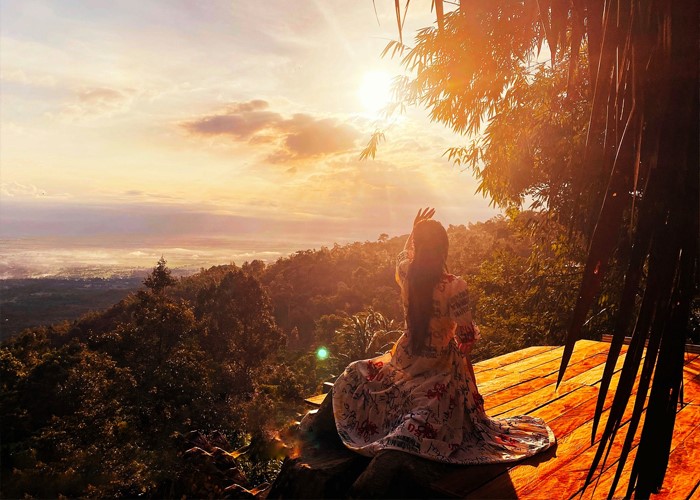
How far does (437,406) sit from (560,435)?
847 mm

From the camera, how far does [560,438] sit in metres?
2.65

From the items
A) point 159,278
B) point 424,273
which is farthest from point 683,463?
point 159,278

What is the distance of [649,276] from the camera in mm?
657

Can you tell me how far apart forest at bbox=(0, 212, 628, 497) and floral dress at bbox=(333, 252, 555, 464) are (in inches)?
149

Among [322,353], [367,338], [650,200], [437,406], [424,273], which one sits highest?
[650,200]

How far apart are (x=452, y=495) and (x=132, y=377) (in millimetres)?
18580

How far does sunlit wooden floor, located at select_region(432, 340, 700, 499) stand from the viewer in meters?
2.11

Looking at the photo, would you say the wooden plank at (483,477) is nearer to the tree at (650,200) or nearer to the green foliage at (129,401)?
the tree at (650,200)

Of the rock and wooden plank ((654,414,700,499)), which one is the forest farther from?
the rock

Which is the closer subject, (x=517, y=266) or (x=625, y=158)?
(x=625, y=158)

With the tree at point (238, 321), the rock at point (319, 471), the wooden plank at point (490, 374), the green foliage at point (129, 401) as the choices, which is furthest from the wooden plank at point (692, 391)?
the tree at point (238, 321)

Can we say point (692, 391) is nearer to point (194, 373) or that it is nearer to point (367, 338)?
point (367, 338)

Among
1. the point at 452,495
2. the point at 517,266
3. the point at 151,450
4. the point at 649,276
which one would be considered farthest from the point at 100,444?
the point at 649,276

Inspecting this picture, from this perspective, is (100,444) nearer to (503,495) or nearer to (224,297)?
(224,297)
